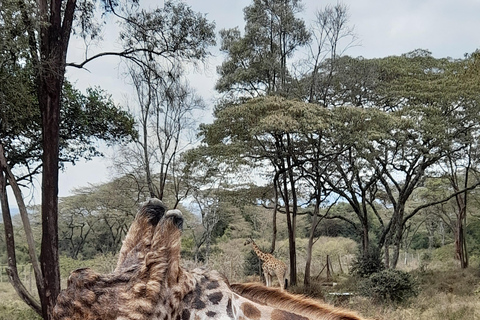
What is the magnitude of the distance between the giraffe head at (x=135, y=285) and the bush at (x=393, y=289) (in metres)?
11.9

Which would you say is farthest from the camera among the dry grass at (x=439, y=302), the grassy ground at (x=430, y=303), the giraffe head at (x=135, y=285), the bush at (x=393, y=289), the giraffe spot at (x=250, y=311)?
the bush at (x=393, y=289)

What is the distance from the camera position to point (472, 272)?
52.6 feet

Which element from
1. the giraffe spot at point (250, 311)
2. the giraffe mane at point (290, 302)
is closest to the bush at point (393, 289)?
the giraffe mane at point (290, 302)

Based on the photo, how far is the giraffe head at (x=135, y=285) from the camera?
0.88m

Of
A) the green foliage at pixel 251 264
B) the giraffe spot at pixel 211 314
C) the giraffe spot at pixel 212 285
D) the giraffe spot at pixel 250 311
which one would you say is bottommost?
the green foliage at pixel 251 264

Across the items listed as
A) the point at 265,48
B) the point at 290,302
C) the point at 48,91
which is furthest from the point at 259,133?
the point at 290,302

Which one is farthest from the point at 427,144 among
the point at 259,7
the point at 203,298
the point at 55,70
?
the point at 203,298

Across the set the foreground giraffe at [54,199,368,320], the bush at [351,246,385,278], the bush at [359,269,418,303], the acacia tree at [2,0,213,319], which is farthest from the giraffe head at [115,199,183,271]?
the bush at [351,246,385,278]

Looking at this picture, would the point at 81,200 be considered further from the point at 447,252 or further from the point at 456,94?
the point at 447,252

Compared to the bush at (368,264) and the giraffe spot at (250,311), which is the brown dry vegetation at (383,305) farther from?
the bush at (368,264)

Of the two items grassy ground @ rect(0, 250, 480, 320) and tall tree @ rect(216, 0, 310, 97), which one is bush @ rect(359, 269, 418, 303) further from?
tall tree @ rect(216, 0, 310, 97)

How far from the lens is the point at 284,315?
114 cm

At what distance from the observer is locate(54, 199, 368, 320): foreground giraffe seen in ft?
2.91

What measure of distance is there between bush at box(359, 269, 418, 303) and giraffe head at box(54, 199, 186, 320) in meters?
11.9
